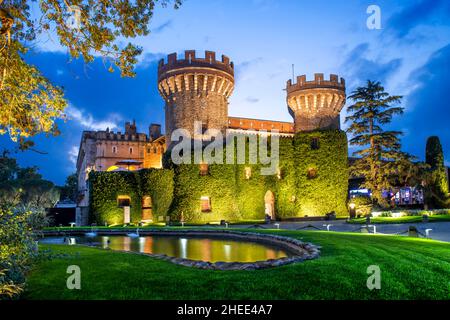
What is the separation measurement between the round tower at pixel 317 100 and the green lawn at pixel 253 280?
2626cm

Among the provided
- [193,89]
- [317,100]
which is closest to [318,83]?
[317,100]

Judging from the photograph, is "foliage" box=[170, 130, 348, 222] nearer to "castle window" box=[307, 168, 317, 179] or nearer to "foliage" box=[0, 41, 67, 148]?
"castle window" box=[307, 168, 317, 179]

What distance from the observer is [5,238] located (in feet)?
18.5

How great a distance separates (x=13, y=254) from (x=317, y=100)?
3017cm

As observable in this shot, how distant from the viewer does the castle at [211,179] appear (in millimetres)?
26531

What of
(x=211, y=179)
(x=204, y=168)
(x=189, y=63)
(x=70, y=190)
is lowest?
(x=70, y=190)

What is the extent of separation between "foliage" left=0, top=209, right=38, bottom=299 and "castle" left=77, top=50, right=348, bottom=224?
20.3 metres

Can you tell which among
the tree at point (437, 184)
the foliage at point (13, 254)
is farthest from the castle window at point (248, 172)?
the foliage at point (13, 254)

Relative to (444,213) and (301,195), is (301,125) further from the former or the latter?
(444,213)

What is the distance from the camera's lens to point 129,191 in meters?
26.9

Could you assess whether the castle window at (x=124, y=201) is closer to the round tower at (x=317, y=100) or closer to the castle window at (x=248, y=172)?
the castle window at (x=248, y=172)

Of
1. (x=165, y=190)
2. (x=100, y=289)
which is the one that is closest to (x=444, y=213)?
(x=165, y=190)

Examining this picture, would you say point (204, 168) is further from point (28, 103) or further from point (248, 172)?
point (28, 103)

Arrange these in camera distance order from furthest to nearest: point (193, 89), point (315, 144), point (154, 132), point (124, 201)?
1. point (154, 132)
2. point (315, 144)
3. point (193, 89)
4. point (124, 201)
